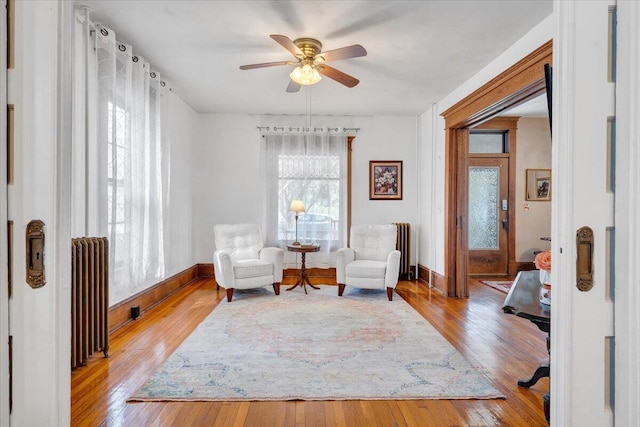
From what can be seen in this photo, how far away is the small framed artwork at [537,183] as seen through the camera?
5.88 meters

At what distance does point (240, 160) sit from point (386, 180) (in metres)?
2.31

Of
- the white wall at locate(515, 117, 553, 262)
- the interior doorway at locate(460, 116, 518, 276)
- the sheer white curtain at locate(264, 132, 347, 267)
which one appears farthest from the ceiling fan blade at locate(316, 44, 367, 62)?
A: the white wall at locate(515, 117, 553, 262)

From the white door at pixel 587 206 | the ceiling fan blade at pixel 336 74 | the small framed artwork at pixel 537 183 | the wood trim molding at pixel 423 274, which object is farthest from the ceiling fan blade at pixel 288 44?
the small framed artwork at pixel 537 183

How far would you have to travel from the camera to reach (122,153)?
3014mm

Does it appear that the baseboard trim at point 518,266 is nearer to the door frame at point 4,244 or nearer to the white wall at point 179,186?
the white wall at point 179,186

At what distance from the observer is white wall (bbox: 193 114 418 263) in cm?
552

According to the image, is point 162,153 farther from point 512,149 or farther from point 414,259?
point 512,149

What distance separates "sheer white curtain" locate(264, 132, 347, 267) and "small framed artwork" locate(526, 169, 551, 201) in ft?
10.1

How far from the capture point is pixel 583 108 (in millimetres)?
770

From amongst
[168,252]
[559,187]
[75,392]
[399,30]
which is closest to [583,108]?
[559,187]

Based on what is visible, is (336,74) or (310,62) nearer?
(310,62)

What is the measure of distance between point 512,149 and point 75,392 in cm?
624

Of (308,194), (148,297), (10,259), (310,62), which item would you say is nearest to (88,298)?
(148,297)

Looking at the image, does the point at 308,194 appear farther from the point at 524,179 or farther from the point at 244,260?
the point at 524,179
